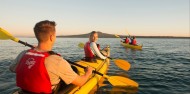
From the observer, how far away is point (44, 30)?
129 inches

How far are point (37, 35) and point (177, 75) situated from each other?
1046 centimetres

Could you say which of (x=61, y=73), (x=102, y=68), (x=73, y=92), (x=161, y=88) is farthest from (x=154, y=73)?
(x=61, y=73)

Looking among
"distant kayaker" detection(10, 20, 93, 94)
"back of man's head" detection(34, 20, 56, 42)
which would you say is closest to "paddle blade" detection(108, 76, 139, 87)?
"distant kayaker" detection(10, 20, 93, 94)

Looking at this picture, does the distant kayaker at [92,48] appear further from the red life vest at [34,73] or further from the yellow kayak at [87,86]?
the red life vest at [34,73]

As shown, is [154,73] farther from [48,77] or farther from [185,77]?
[48,77]

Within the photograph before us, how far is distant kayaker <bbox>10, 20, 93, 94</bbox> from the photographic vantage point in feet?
10.9

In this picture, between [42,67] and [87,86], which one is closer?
[42,67]

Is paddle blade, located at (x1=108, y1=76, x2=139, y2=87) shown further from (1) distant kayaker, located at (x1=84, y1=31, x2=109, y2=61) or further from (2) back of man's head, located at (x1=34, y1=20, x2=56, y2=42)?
(2) back of man's head, located at (x1=34, y1=20, x2=56, y2=42)

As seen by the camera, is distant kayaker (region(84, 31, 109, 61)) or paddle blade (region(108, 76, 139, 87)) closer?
paddle blade (region(108, 76, 139, 87))

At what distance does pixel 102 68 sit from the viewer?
9945 mm

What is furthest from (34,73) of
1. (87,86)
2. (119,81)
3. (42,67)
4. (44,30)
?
(119,81)

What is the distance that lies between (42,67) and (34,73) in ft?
0.56

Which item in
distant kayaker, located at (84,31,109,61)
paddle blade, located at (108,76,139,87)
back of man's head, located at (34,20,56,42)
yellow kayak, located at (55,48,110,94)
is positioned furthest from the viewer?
distant kayaker, located at (84,31,109,61)

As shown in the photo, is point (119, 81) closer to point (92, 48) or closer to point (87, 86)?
point (87, 86)
